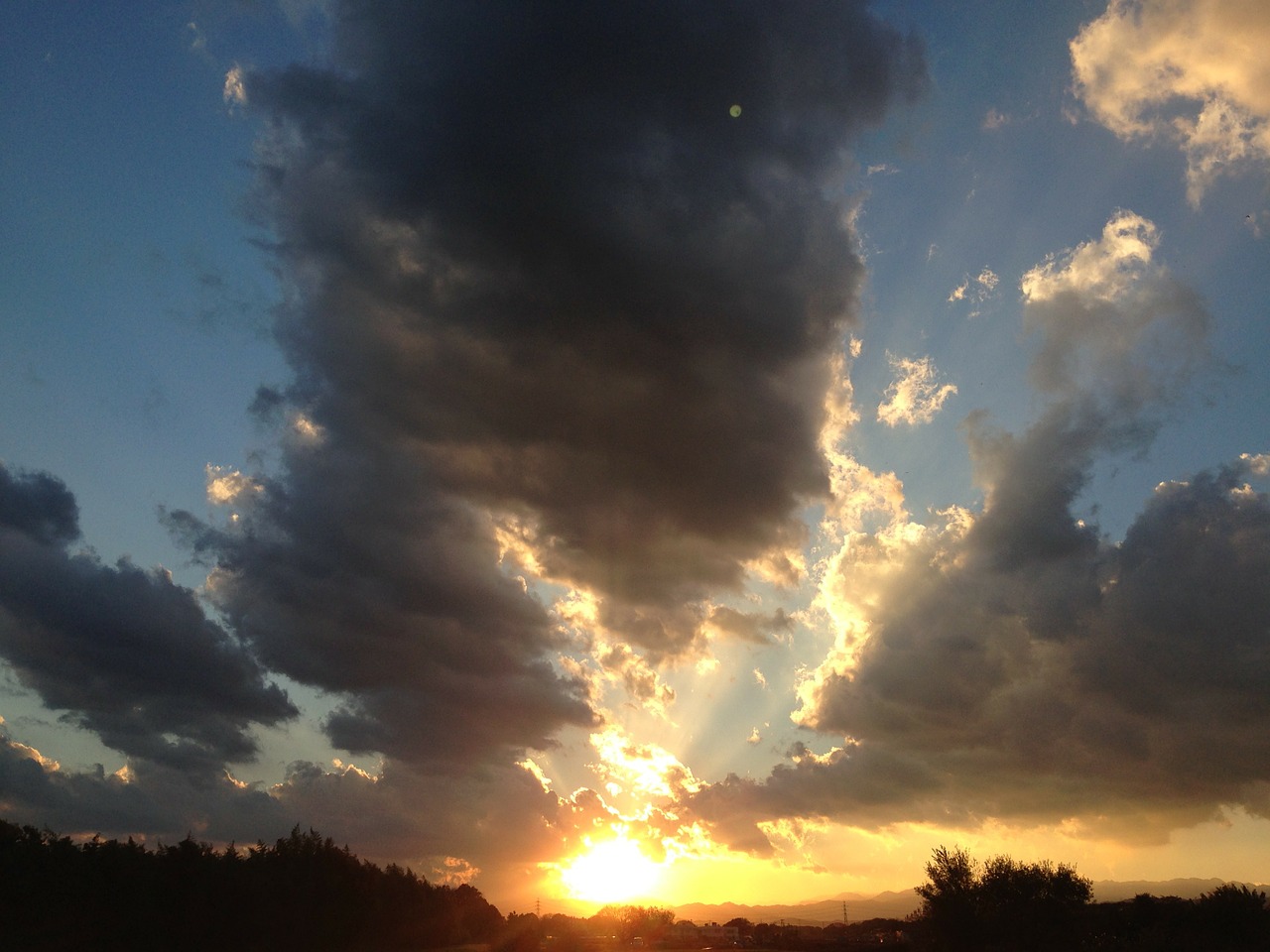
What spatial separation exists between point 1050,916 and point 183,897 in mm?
60247

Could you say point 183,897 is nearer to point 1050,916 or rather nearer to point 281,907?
point 281,907

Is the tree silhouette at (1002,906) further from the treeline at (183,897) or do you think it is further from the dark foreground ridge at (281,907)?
the treeline at (183,897)

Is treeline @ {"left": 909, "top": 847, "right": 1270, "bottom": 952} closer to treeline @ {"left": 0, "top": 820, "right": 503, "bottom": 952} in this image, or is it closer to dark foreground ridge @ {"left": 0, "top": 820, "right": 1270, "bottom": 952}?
dark foreground ridge @ {"left": 0, "top": 820, "right": 1270, "bottom": 952}

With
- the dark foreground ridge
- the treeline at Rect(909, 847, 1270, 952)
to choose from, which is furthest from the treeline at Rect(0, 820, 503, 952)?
the treeline at Rect(909, 847, 1270, 952)

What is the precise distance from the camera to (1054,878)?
63.9m

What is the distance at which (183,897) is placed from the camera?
61312mm

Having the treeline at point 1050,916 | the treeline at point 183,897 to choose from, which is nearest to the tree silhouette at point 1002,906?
the treeline at point 1050,916

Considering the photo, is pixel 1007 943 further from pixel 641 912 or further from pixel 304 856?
pixel 641 912

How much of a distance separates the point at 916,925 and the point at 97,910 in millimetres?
57783

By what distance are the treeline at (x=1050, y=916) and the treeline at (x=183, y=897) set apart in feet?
167

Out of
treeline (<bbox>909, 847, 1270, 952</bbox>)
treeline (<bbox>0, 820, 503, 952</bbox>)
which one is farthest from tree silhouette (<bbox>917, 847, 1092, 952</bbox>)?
treeline (<bbox>0, 820, 503, 952</bbox>)

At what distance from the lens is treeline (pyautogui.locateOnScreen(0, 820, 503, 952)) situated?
53438 millimetres

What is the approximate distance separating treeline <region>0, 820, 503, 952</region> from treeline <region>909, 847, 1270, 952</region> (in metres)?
50.9

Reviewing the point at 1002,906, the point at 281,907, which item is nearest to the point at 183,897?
the point at 281,907
